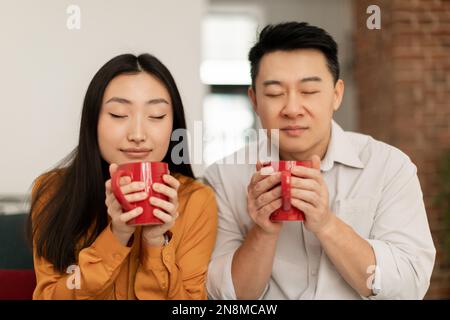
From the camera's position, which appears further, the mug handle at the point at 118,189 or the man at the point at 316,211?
the man at the point at 316,211

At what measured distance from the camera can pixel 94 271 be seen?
71 cm

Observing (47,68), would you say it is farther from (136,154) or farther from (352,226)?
(352,226)

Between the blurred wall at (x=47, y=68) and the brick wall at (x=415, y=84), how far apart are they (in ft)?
1.33

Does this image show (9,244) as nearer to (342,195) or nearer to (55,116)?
(55,116)

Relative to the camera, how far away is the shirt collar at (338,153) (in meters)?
0.86

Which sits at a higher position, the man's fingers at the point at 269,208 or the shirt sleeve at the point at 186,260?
the man's fingers at the point at 269,208

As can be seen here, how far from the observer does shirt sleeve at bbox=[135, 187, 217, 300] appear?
0.73m

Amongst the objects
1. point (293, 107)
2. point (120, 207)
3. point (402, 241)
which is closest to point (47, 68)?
point (120, 207)

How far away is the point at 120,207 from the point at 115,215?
0.01m

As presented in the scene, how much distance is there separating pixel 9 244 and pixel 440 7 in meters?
0.83

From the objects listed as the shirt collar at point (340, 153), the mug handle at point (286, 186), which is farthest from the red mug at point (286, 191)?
the shirt collar at point (340, 153)

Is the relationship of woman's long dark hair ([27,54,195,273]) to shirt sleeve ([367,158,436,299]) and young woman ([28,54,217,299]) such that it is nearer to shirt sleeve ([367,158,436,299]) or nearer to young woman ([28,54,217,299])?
young woman ([28,54,217,299])

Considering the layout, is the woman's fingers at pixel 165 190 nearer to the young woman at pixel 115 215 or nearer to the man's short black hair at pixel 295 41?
the young woman at pixel 115 215

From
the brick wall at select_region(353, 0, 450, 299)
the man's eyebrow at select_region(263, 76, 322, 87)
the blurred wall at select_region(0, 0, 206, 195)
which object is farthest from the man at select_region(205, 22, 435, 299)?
the blurred wall at select_region(0, 0, 206, 195)
